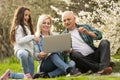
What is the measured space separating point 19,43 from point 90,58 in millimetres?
1143

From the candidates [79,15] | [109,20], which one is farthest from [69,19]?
[79,15]

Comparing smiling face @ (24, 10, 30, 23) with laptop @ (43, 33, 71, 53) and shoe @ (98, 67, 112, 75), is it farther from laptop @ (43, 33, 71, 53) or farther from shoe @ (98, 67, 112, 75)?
shoe @ (98, 67, 112, 75)

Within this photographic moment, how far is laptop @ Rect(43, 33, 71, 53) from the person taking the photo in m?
6.86

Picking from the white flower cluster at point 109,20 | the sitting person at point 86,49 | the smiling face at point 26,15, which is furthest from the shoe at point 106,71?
the white flower cluster at point 109,20

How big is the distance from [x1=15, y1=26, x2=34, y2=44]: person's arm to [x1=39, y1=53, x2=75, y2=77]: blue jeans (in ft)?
1.37

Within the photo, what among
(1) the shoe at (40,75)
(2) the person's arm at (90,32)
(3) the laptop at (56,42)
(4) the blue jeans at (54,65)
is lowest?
(1) the shoe at (40,75)

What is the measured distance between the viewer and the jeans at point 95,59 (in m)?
7.02

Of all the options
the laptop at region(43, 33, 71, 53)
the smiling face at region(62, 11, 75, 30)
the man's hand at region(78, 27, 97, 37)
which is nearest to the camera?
the laptop at region(43, 33, 71, 53)

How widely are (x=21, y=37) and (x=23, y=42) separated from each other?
0.35 feet

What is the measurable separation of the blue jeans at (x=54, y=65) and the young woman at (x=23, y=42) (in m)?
0.22

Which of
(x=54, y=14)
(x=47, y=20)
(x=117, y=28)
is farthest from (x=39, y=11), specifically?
(x=47, y=20)

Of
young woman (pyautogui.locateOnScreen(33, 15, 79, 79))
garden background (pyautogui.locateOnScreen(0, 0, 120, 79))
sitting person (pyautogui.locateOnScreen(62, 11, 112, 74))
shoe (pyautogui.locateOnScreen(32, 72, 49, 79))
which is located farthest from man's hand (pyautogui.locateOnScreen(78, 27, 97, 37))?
garden background (pyautogui.locateOnScreen(0, 0, 120, 79))

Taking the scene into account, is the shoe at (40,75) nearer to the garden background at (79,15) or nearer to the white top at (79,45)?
the white top at (79,45)

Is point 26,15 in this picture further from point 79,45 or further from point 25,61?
point 79,45
